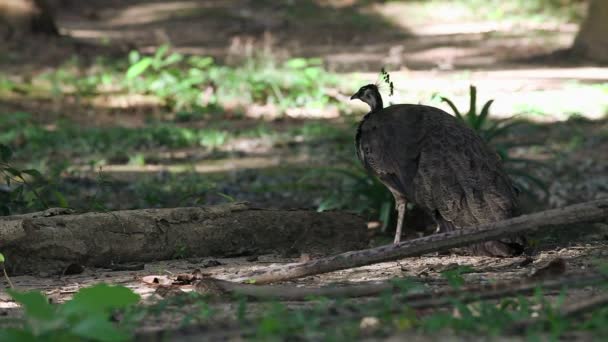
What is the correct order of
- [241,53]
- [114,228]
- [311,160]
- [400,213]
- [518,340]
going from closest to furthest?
[518,340]
[114,228]
[400,213]
[311,160]
[241,53]

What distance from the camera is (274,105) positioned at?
12.0m

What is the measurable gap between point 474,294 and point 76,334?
1506mm

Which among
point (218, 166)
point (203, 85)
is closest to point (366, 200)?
point (218, 166)

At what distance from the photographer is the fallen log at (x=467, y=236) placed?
4.32m

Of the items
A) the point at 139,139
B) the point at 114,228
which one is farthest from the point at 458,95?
the point at 114,228

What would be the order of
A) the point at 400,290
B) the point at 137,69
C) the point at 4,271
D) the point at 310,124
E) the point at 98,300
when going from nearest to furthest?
the point at 98,300 → the point at 400,290 → the point at 4,271 → the point at 310,124 → the point at 137,69

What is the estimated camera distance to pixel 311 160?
Answer: 9742 mm

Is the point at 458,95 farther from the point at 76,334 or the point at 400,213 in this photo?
the point at 76,334

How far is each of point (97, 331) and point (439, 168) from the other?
2936 millimetres

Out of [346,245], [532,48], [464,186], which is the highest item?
[532,48]

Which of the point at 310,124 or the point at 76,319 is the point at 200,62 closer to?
the point at 310,124

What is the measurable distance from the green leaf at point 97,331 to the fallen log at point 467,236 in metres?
1.29

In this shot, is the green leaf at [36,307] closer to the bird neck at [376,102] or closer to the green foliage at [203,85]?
the bird neck at [376,102]

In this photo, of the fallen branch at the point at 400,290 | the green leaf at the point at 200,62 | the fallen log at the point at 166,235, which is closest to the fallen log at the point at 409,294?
the fallen branch at the point at 400,290
